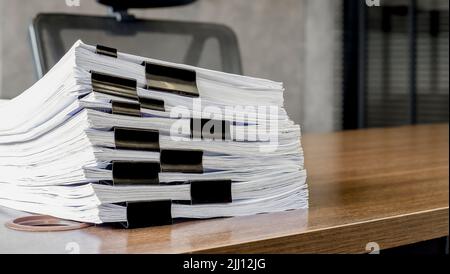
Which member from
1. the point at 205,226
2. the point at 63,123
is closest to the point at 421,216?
the point at 205,226

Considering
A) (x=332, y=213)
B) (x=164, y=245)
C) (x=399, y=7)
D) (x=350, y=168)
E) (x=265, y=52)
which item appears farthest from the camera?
(x=399, y=7)

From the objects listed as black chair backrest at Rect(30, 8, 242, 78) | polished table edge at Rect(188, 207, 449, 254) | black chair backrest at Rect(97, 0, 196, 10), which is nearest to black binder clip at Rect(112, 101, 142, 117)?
polished table edge at Rect(188, 207, 449, 254)

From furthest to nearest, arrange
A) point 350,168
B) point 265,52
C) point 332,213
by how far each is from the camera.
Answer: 1. point 265,52
2. point 350,168
3. point 332,213

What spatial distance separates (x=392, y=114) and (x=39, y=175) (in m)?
4.40

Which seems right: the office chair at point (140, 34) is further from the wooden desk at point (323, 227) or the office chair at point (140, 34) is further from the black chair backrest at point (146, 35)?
the wooden desk at point (323, 227)

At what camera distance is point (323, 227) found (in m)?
0.50

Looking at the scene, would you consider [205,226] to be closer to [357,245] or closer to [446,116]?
[357,245]

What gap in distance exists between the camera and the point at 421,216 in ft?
1.90

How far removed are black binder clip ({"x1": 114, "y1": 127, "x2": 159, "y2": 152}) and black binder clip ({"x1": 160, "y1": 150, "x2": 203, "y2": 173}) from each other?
0.5 inches

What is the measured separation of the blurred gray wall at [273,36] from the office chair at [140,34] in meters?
1.59

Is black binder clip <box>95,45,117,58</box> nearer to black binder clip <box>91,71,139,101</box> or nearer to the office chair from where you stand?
black binder clip <box>91,71,139,101</box>

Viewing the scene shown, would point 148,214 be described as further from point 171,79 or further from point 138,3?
point 138,3

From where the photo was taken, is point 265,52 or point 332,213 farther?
point 265,52

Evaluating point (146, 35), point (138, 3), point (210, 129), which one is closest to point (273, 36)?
point (138, 3)
